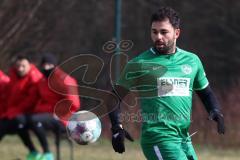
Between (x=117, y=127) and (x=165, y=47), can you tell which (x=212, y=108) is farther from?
(x=117, y=127)

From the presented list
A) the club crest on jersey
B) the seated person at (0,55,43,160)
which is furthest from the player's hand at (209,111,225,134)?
the seated person at (0,55,43,160)

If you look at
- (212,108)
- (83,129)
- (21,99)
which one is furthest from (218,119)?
(21,99)

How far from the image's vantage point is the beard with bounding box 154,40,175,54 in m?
5.84

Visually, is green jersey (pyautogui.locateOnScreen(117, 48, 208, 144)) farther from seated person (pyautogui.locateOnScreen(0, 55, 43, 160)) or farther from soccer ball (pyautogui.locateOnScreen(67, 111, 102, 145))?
seated person (pyautogui.locateOnScreen(0, 55, 43, 160))

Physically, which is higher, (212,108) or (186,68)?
(186,68)

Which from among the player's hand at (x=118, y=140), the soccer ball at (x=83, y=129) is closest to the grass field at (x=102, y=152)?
the soccer ball at (x=83, y=129)

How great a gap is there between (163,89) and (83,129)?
2.83 metres

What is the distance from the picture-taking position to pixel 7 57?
20.5m

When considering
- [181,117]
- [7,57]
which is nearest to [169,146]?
[181,117]

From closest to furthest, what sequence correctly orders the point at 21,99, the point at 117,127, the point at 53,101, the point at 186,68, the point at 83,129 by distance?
1. the point at 117,127
2. the point at 186,68
3. the point at 83,129
4. the point at 53,101
5. the point at 21,99

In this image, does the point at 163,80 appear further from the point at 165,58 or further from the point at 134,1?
the point at 134,1

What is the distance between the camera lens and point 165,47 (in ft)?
19.3

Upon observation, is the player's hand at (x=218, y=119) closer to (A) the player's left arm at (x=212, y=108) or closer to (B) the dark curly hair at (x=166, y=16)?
(A) the player's left arm at (x=212, y=108)

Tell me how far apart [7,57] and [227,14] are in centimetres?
667
